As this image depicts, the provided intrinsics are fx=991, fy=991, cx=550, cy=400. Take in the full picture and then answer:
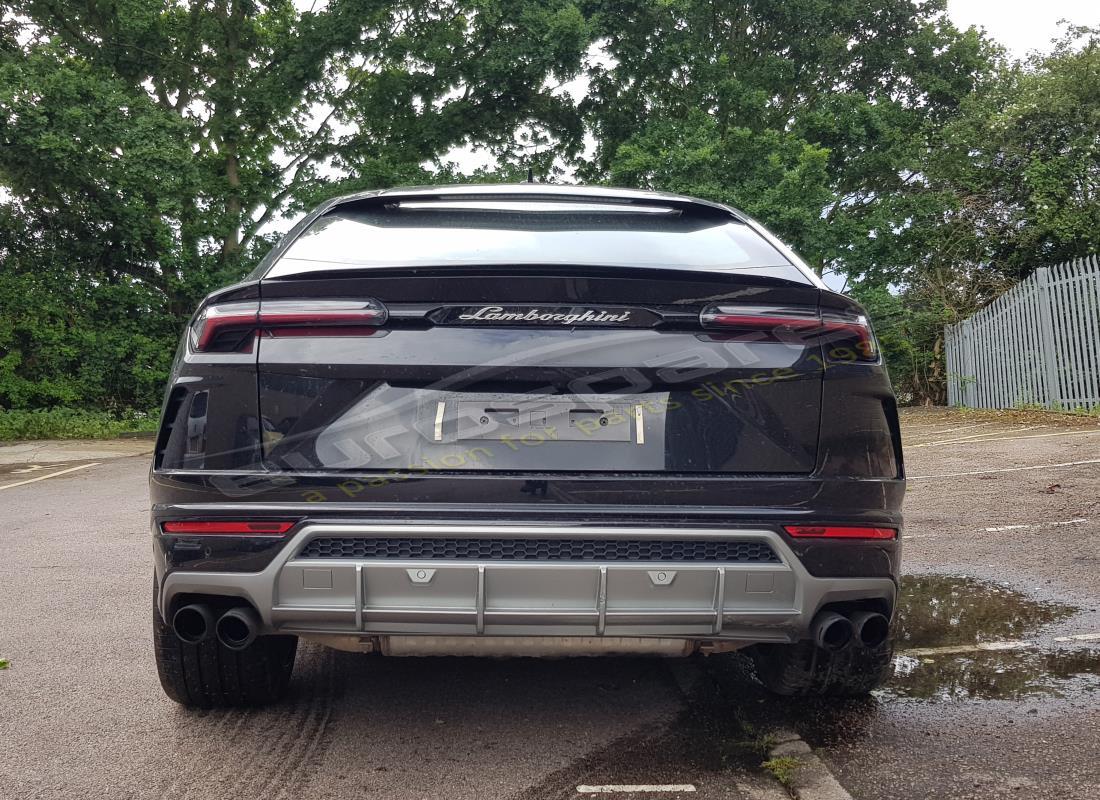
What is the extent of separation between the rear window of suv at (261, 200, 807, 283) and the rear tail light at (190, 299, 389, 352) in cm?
12

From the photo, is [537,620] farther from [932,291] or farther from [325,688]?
[932,291]

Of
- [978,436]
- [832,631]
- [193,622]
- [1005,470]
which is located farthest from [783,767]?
[978,436]

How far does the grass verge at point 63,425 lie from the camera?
57.0 feet

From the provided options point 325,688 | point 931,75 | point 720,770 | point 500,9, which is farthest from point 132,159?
point 931,75

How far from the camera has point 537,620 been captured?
254cm

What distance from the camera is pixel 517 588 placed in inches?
98.7

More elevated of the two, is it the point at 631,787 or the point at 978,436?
the point at 978,436

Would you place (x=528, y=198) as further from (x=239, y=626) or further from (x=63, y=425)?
(x=63, y=425)

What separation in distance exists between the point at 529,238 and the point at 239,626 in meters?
1.35

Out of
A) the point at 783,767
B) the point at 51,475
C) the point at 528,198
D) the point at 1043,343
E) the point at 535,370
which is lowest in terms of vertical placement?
the point at 783,767

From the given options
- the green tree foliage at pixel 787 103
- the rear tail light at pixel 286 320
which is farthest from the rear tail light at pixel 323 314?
the green tree foliage at pixel 787 103

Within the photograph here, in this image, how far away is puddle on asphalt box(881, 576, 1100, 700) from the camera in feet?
10.9

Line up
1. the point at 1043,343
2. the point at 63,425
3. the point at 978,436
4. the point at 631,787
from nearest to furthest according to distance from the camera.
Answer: the point at 631,787 < the point at 978,436 < the point at 1043,343 < the point at 63,425

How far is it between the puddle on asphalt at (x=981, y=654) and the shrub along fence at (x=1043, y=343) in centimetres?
962
